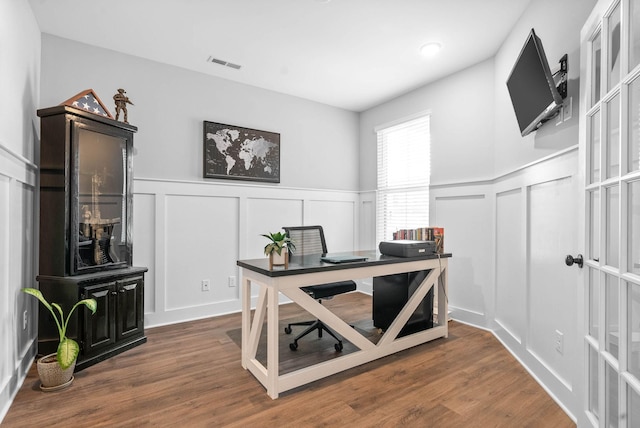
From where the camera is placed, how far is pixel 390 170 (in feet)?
14.3

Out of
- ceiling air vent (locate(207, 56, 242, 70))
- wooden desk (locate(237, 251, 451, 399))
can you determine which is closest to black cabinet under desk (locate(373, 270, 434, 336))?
wooden desk (locate(237, 251, 451, 399))

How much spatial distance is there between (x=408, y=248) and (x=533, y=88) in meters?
1.35

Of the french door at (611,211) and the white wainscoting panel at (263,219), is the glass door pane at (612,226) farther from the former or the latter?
the white wainscoting panel at (263,219)

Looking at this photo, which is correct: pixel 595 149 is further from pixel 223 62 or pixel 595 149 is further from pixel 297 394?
pixel 223 62

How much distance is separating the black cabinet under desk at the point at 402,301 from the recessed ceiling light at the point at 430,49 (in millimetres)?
2013

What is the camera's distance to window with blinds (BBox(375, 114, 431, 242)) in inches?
153

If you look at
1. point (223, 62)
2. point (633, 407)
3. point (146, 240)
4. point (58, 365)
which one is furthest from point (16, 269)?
point (633, 407)

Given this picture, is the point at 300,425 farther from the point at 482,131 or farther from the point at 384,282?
the point at 482,131

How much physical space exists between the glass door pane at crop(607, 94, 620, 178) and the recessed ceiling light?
1.92m

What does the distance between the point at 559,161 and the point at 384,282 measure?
163cm

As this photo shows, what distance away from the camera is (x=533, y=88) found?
2.05 m

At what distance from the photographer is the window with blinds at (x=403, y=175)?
389 cm

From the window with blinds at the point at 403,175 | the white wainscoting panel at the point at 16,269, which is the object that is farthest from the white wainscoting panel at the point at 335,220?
the white wainscoting panel at the point at 16,269

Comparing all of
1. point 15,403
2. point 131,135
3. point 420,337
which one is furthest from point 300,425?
point 131,135
